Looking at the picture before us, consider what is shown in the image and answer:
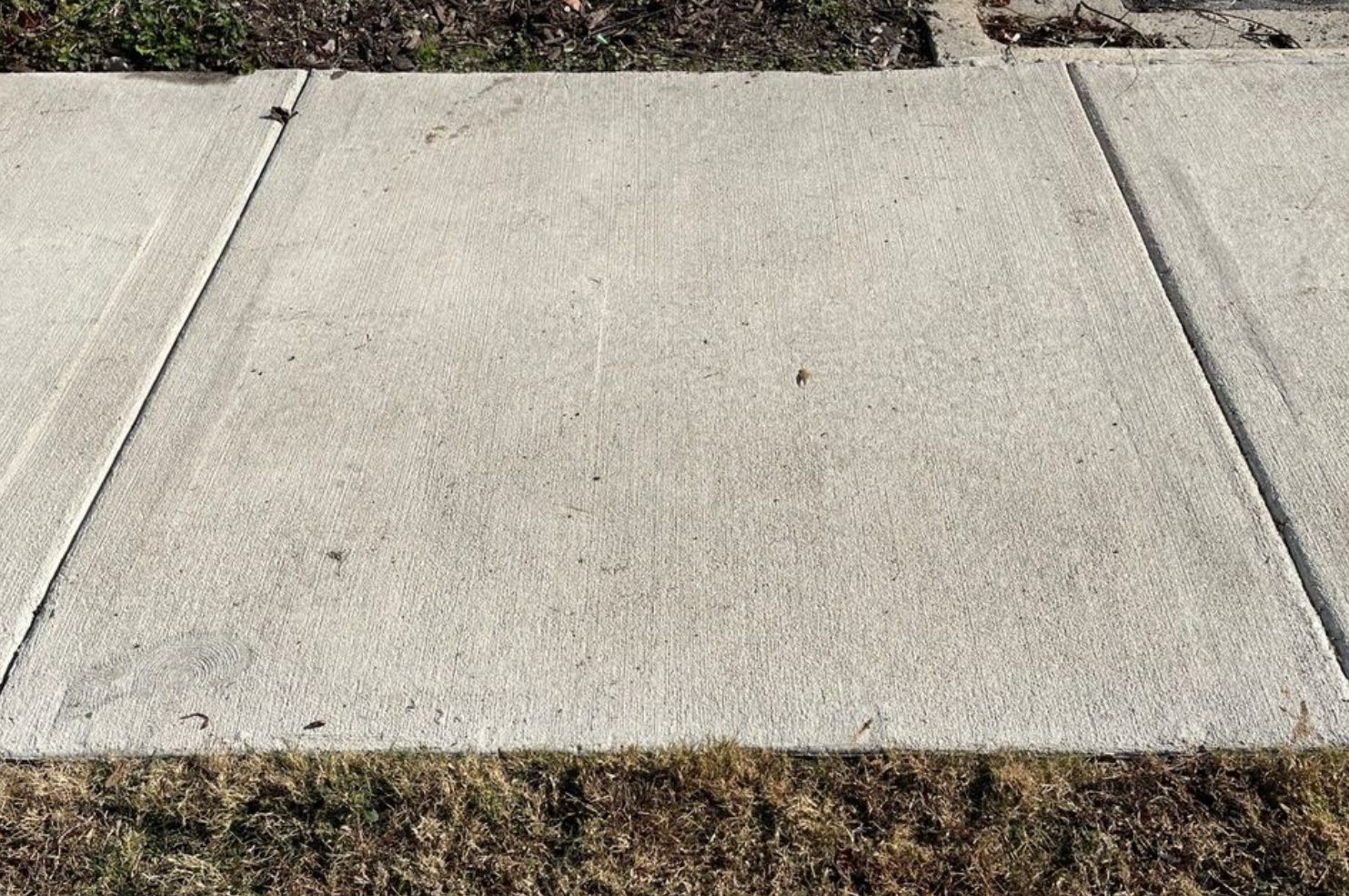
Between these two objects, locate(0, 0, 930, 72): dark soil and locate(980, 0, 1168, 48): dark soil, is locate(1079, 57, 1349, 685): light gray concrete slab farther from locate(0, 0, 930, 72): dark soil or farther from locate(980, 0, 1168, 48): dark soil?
locate(0, 0, 930, 72): dark soil

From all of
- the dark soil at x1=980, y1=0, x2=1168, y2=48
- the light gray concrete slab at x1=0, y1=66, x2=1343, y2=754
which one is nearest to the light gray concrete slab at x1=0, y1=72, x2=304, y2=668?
the light gray concrete slab at x1=0, y1=66, x2=1343, y2=754

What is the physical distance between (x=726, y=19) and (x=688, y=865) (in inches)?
140

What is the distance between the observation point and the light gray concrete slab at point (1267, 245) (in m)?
2.97

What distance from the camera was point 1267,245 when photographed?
12.0 feet

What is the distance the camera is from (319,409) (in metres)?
3.21

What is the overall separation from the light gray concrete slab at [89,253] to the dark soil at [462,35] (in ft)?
0.64

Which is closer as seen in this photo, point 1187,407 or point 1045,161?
point 1187,407

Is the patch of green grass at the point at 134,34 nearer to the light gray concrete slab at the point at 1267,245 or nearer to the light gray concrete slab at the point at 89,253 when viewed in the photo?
the light gray concrete slab at the point at 89,253

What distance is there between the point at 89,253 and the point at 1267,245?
3.48 metres

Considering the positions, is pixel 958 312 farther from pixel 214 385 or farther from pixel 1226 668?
pixel 214 385

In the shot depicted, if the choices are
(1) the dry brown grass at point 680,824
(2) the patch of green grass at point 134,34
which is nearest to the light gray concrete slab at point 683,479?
(1) the dry brown grass at point 680,824

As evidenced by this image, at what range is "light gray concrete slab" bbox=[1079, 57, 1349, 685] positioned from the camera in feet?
9.74

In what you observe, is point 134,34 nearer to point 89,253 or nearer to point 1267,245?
point 89,253

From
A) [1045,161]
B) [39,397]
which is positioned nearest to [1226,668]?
[1045,161]
